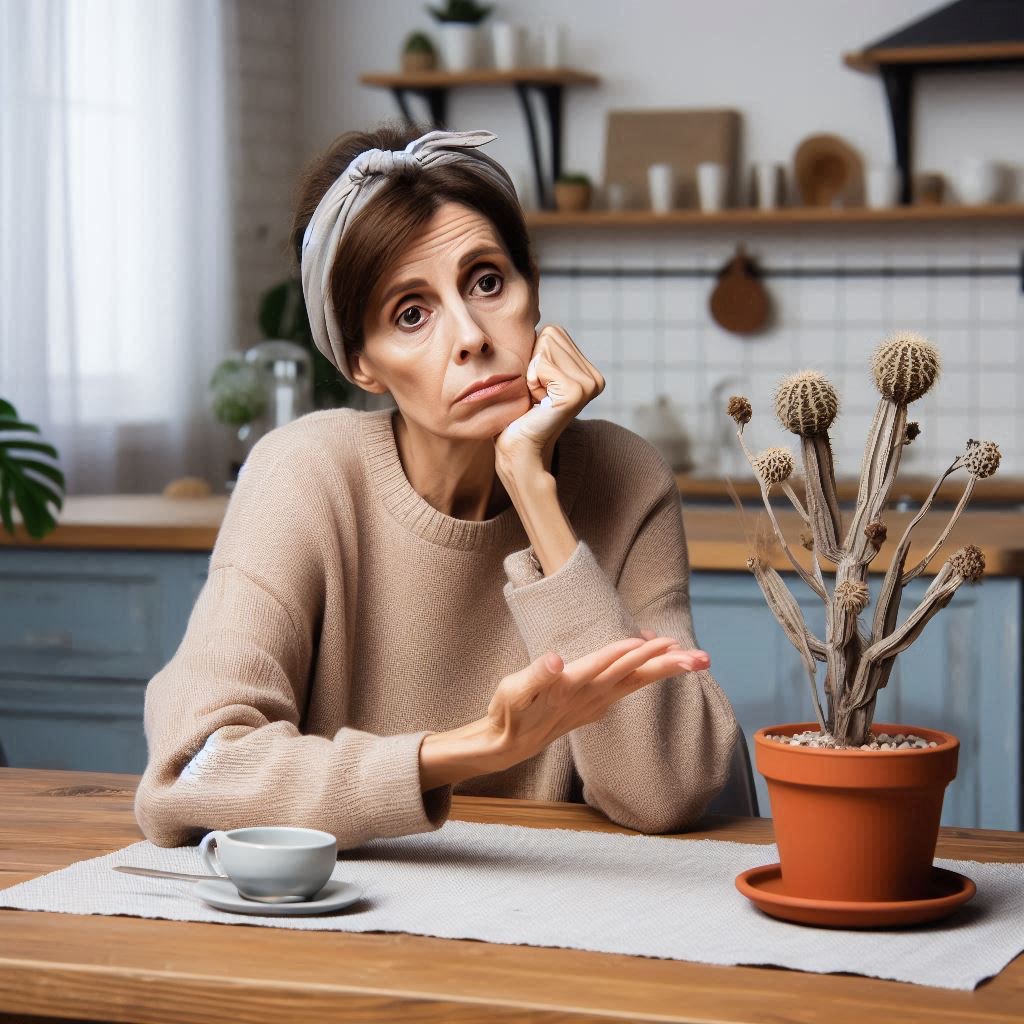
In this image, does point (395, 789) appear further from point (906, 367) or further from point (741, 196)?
point (741, 196)

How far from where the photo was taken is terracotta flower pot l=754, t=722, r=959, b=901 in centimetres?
95

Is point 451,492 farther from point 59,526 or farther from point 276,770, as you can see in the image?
point 59,526

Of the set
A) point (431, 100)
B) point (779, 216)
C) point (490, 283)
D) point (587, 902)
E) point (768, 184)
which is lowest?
point (587, 902)

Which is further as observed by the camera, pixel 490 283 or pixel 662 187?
pixel 662 187

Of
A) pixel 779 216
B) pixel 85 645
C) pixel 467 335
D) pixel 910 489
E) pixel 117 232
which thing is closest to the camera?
pixel 467 335

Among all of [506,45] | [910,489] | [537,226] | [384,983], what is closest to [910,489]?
[910,489]

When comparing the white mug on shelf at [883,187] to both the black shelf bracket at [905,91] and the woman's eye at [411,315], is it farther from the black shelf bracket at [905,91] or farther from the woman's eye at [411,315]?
the woman's eye at [411,315]

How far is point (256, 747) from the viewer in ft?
3.98

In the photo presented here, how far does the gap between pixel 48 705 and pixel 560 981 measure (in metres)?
2.19

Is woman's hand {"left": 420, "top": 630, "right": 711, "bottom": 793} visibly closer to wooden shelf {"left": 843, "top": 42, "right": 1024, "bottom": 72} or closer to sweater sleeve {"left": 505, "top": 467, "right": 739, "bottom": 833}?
sweater sleeve {"left": 505, "top": 467, "right": 739, "bottom": 833}

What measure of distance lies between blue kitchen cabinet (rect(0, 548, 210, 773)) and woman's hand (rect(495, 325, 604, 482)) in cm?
148

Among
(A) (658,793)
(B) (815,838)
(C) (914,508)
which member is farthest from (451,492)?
(C) (914,508)

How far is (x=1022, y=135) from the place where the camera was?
4.54 metres

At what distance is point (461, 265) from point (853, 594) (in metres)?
0.56
